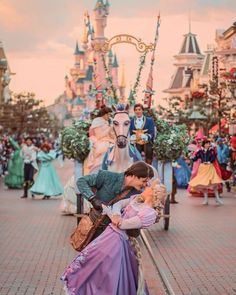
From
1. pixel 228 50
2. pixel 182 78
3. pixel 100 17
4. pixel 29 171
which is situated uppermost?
pixel 100 17

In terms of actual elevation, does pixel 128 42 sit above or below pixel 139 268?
above

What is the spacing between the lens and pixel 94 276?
7.13m

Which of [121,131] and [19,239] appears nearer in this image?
[121,131]

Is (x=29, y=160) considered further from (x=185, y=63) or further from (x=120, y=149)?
(x=185, y=63)

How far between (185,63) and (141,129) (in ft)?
293

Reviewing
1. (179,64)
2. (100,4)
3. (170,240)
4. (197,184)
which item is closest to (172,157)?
(170,240)

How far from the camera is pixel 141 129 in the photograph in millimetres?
14359

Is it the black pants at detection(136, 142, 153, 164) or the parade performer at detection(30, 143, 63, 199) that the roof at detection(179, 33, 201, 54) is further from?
the black pants at detection(136, 142, 153, 164)

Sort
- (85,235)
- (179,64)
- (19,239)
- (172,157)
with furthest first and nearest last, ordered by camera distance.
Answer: (179,64) → (172,157) → (19,239) → (85,235)

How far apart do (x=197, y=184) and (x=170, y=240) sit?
7845 millimetres

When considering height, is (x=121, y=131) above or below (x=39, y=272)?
above

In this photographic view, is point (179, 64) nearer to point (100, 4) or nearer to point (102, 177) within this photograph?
point (100, 4)

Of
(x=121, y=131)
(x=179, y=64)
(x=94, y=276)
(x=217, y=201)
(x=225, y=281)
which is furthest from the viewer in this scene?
(x=179, y=64)

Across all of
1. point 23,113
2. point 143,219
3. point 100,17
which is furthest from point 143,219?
point 100,17
